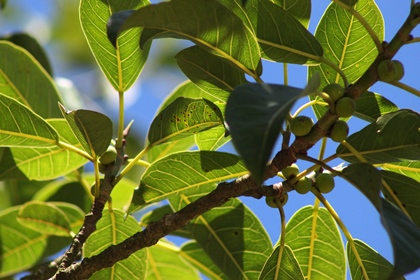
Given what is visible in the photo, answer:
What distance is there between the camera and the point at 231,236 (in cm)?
182

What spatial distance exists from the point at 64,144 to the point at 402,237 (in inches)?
37.4

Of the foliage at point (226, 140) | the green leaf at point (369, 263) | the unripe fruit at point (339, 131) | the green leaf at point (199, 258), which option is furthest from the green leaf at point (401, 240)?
the green leaf at point (199, 258)

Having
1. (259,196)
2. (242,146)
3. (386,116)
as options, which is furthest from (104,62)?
(242,146)

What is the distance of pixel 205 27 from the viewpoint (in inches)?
51.6

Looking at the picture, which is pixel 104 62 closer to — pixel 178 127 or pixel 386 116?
pixel 178 127

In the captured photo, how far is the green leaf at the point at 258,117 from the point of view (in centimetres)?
88

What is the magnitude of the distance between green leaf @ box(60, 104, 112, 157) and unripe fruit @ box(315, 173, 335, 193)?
508 millimetres

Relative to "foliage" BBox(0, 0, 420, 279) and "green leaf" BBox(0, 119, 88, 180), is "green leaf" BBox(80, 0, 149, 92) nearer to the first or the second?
"foliage" BBox(0, 0, 420, 279)

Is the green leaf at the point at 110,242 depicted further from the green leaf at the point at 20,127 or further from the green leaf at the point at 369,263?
the green leaf at the point at 369,263

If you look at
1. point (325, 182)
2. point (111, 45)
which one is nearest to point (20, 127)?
point (111, 45)

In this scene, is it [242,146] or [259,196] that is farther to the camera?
[259,196]

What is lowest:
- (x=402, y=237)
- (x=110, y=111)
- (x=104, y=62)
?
(x=402, y=237)

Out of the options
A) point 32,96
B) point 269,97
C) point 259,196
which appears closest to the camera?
point 269,97

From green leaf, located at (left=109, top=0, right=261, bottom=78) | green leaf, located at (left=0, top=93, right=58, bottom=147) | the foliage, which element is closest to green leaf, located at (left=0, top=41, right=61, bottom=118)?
the foliage
